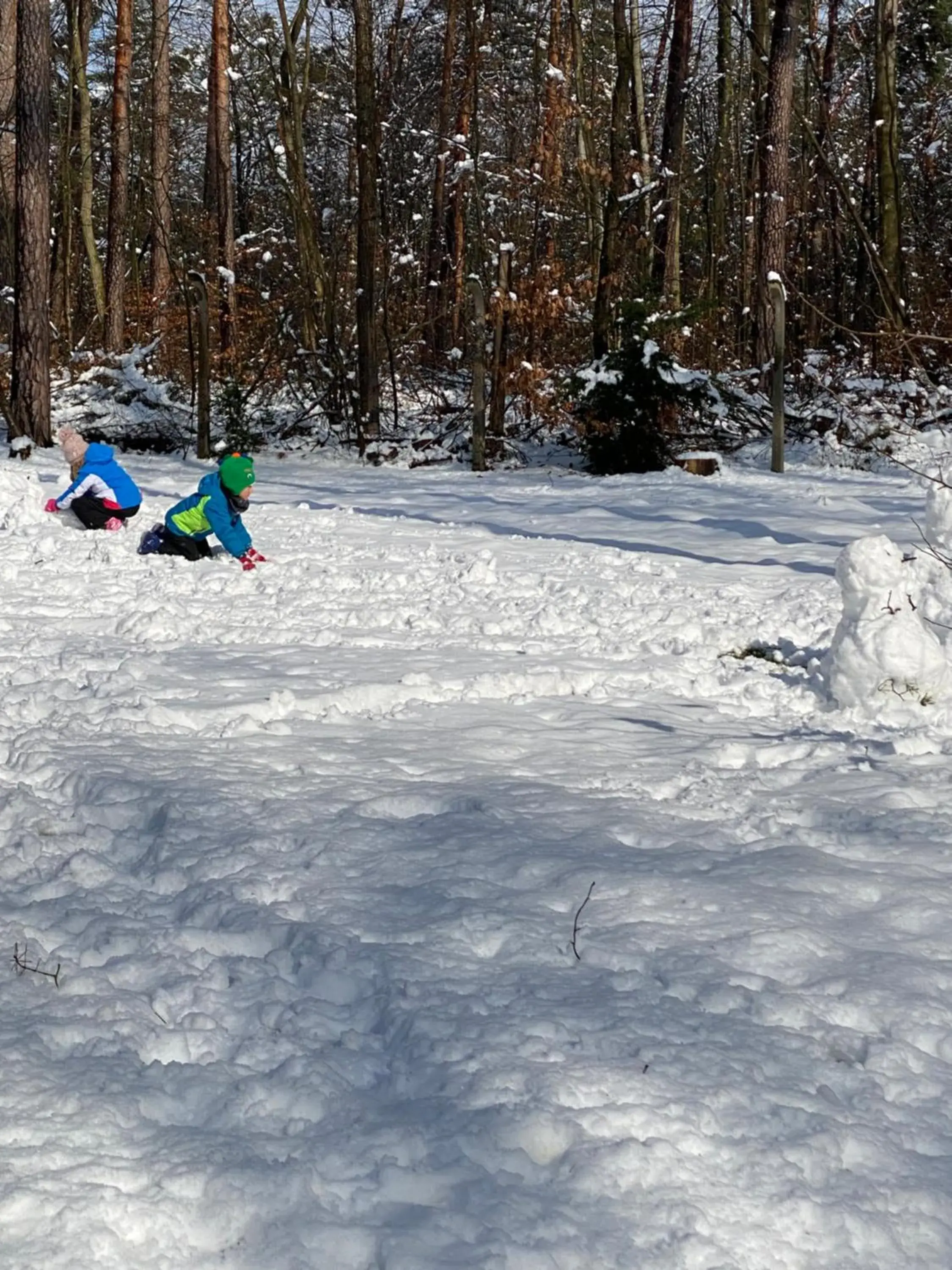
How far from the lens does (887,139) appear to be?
1739cm

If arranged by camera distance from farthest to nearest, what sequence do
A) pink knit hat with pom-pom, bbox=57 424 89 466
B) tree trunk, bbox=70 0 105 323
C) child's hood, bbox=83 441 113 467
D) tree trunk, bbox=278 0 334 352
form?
1. tree trunk, bbox=70 0 105 323
2. tree trunk, bbox=278 0 334 352
3. pink knit hat with pom-pom, bbox=57 424 89 466
4. child's hood, bbox=83 441 113 467

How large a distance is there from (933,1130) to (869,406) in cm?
1373

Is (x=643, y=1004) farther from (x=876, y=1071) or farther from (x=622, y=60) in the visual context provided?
(x=622, y=60)

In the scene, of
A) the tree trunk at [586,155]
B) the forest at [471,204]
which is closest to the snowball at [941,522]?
the forest at [471,204]

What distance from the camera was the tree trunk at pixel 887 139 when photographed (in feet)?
56.4

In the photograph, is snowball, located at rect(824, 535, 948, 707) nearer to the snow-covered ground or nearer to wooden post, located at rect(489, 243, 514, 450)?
the snow-covered ground

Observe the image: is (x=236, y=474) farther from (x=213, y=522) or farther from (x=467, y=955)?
(x=467, y=955)

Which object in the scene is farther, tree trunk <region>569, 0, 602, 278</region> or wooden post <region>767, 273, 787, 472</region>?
tree trunk <region>569, 0, 602, 278</region>

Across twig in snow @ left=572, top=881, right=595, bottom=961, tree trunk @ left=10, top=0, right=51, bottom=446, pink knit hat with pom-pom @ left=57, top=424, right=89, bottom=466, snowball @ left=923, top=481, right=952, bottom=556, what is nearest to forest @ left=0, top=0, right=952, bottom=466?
tree trunk @ left=10, top=0, right=51, bottom=446

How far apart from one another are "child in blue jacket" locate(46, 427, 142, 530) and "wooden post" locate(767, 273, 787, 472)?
6.37 meters

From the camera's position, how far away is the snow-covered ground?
222cm

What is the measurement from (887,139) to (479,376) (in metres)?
7.01

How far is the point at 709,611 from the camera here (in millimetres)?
7586

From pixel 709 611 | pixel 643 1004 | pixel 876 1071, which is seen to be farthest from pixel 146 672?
pixel 876 1071
